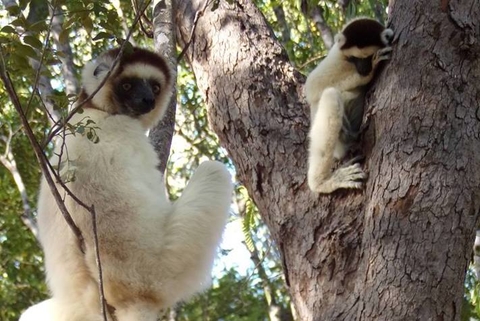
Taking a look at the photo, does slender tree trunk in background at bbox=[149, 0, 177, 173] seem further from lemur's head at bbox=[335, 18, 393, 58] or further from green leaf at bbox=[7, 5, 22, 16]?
green leaf at bbox=[7, 5, 22, 16]

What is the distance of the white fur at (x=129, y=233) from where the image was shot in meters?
4.23

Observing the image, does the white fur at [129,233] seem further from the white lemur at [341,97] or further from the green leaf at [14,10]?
the green leaf at [14,10]

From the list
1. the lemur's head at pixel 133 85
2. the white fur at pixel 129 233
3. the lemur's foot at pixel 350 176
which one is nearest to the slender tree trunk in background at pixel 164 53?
the lemur's head at pixel 133 85

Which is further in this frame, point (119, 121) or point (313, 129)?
point (119, 121)

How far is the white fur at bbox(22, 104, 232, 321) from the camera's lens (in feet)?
13.9

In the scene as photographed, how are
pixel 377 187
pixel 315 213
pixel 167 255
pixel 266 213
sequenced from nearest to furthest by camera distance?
pixel 377 187 → pixel 315 213 → pixel 266 213 → pixel 167 255

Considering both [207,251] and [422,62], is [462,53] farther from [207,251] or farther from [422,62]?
[207,251]

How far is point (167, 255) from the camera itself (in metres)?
4.35

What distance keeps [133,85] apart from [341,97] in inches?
62.4

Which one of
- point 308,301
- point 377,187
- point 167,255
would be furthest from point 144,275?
point 377,187

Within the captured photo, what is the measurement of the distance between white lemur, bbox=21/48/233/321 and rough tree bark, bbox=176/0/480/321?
414 millimetres

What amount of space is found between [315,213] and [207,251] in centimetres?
95

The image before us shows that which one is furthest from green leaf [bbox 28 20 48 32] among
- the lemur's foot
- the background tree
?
the lemur's foot

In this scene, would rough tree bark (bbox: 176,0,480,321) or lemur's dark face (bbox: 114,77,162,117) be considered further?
lemur's dark face (bbox: 114,77,162,117)
